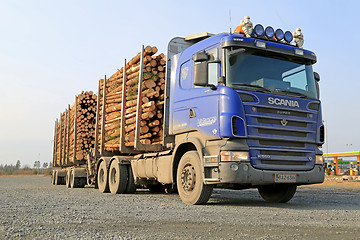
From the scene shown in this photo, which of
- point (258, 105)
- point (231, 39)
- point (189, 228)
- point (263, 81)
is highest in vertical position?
point (231, 39)

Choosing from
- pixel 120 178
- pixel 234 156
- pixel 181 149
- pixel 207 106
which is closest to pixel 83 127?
pixel 120 178

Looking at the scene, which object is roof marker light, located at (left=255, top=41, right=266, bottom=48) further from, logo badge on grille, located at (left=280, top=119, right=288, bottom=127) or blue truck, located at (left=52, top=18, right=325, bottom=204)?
logo badge on grille, located at (left=280, top=119, right=288, bottom=127)

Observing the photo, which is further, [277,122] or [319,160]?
[319,160]

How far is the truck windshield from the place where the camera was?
716 centimetres

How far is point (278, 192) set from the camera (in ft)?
29.2

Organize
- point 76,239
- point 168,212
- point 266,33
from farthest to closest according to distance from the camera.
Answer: point 266,33, point 168,212, point 76,239

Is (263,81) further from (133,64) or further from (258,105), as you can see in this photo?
(133,64)

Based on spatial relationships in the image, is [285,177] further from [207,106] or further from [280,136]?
[207,106]

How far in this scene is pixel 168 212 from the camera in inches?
247

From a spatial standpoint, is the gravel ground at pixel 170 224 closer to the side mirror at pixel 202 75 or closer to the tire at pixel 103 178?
the side mirror at pixel 202 75

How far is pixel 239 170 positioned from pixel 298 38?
11.2ft

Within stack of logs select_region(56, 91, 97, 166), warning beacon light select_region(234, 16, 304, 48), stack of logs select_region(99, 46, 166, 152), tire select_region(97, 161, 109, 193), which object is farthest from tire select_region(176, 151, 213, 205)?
stack of logs select_region(56, 91, 97, 166)

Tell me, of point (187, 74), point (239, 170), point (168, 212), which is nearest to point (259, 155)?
point (239, 170)

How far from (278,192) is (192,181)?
2532 mm
